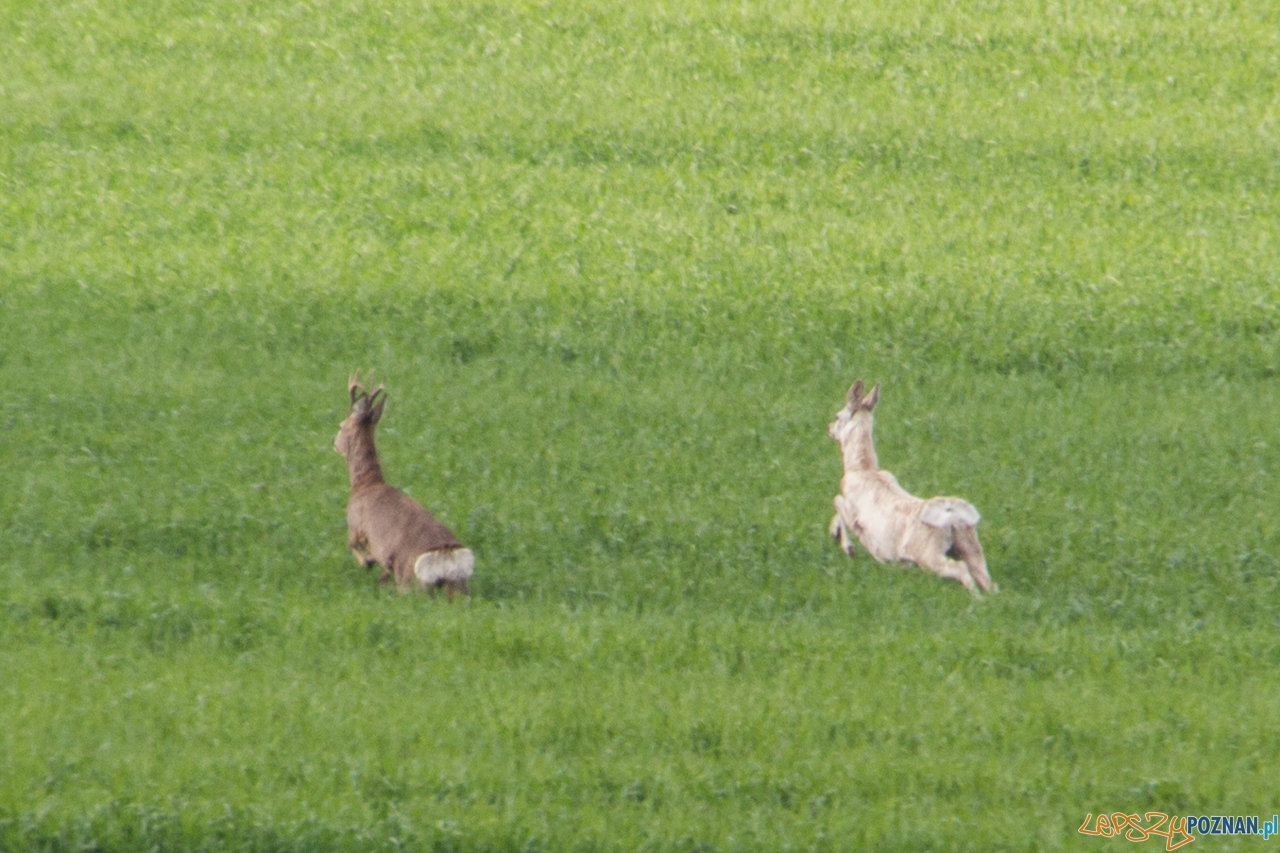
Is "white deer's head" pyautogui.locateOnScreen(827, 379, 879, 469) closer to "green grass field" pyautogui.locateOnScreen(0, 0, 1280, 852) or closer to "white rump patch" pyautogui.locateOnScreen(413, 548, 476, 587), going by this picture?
"green grass field" pyautogui.locateOnScreen(0, 0, 1280, 852)

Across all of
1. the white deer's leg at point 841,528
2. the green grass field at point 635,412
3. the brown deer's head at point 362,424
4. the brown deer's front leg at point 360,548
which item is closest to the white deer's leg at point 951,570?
the green grass field at point 635,412

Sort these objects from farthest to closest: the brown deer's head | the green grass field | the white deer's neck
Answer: the white deer's neck, the brown deer's head, the green grass field

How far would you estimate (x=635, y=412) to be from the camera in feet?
49.8

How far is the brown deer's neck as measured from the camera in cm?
1109

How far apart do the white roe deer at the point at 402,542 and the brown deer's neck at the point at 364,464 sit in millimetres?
10

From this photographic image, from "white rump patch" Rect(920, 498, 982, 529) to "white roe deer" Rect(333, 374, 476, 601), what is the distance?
2916 millimetres

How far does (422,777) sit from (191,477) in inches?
234

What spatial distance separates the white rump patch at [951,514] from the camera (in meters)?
10.4

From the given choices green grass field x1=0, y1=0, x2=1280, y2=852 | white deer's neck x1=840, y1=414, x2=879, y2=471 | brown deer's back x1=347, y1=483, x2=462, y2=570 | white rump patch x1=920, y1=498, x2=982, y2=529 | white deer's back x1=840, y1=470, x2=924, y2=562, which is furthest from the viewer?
white deer's neck x1=840, y1=414, x2=879, y2=471

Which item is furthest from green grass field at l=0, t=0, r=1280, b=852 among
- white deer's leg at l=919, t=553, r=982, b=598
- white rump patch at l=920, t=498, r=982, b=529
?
white rump patch at l=920, t=498, r=982, b=529

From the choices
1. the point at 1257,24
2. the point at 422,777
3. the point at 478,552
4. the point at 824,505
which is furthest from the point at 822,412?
the point at 1257,24

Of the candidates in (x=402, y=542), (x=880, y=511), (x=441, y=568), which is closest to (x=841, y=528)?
(x=880, y=511)

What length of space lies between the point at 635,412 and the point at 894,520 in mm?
4692

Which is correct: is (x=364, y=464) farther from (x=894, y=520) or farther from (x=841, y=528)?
(x=894, y=520)
